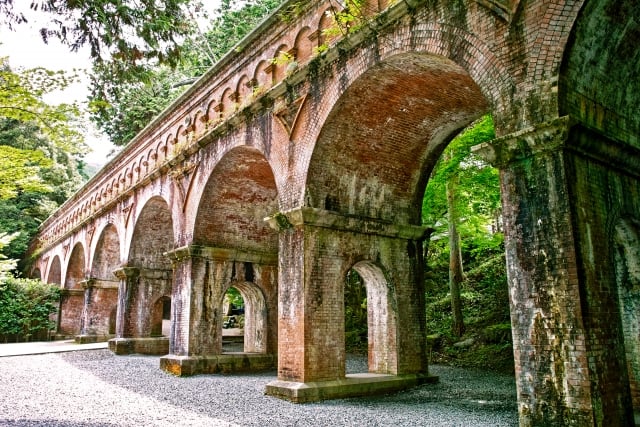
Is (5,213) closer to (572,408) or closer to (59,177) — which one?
(59,177)

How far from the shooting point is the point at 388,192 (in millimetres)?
10695

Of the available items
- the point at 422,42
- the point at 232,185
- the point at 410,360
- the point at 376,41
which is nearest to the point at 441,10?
the point at 422,42

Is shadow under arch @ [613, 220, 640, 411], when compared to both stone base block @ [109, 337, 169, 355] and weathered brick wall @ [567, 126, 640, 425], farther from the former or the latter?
stone base block @ [109, 337, 169, 355]

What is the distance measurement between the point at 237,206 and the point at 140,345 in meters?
7.27

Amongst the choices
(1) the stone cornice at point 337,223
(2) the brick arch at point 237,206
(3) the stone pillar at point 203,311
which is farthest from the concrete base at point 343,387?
(2) the brick arch at point 237,206

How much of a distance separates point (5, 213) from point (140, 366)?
26.9 metres

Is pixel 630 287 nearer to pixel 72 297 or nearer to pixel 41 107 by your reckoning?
pixel 41 107

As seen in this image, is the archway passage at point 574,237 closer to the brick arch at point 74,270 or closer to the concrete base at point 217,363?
the concrete base at point 217,363

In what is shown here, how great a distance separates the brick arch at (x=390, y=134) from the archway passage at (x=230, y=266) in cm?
330

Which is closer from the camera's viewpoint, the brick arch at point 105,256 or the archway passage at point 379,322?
the archway passage at point 379,322

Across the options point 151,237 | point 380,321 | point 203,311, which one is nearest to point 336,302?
point 380,321

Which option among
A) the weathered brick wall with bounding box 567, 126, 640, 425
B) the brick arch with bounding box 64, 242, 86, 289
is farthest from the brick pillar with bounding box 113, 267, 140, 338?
the weathered brick wall with bounding box 567, 126, 640, 425

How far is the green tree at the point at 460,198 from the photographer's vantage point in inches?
506

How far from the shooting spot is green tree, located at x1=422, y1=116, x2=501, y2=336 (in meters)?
12.9
